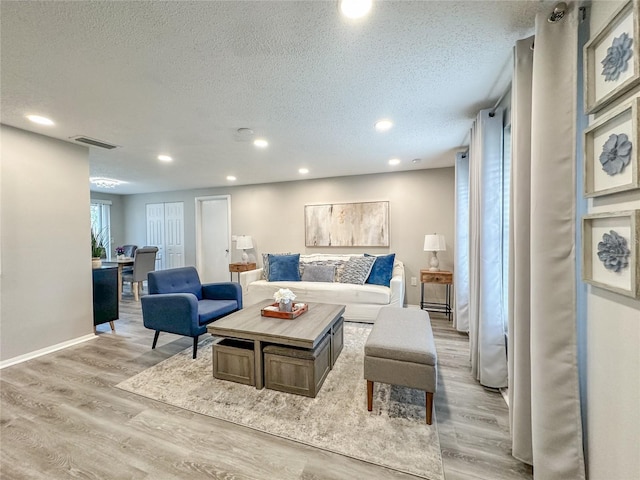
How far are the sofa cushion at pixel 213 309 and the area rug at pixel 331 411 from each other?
16.8 inches

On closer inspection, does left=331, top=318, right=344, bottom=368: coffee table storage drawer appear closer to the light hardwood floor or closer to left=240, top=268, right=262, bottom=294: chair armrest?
the light hardwood floor

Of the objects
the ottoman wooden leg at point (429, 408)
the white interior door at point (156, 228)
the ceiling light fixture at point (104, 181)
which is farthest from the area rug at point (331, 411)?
the white interior door at point (156, 228)

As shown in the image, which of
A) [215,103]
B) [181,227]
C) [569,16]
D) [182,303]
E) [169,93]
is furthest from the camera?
[181,227]

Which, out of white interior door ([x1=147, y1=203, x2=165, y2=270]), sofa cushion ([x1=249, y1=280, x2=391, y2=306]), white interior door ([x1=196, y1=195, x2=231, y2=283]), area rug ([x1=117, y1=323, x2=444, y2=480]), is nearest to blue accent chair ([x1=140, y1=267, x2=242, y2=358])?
area rug ([x1=117, y1=323, x2=444, y2=480])

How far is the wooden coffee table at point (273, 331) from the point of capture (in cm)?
195

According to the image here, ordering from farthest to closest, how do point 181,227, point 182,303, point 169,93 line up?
point 181,227 < point 182,303 < point 169,93

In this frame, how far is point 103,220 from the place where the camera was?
6.39 meters

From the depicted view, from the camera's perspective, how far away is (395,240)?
175 inches

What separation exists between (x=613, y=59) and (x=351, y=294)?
3092mm

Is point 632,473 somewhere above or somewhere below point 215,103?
below

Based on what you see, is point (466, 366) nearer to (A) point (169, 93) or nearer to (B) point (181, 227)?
(A) point (169, 93)

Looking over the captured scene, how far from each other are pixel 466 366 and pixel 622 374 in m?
1.66

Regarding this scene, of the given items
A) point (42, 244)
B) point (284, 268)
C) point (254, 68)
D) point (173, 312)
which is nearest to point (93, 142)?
point (42, 244)

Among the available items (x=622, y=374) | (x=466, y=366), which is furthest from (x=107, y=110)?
(x=466, y=366)
